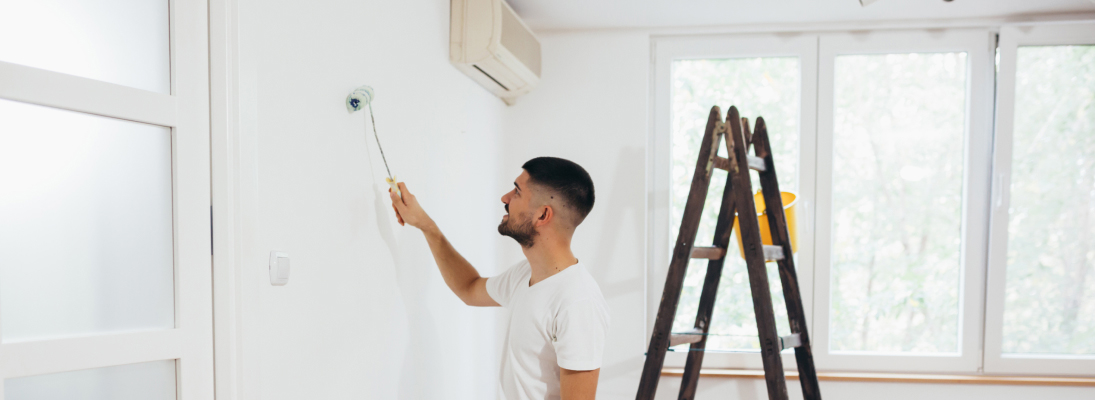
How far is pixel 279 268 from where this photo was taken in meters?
1.02

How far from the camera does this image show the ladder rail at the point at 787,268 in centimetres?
205

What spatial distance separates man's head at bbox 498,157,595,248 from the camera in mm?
1364

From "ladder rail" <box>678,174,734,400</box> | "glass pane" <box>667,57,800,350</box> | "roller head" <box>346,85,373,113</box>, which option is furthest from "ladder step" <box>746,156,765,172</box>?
"roller head" <box>346,85,373,113</box>

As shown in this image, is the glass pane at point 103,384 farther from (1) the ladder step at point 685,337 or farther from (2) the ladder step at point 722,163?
(2) the ladder step at point 722,163

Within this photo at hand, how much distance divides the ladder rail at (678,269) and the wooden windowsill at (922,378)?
1.70 ft

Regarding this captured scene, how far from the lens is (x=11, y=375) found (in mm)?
678

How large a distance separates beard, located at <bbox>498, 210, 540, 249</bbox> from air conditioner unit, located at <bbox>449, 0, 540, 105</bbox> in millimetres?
646

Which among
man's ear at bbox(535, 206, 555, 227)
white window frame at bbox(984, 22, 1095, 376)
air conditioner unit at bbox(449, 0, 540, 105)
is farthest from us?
white window frame at bbox(984, 22, 1095, 376)

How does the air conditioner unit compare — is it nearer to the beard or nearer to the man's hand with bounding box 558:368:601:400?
the beard

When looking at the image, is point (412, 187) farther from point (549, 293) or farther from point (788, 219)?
point (788, 219)

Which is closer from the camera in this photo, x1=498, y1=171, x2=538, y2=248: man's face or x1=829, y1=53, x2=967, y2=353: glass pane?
x1=498, y1=171, x2=538, y2=248: man's face

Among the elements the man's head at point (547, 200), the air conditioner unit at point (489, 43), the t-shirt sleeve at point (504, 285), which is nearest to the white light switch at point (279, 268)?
the man's head at point (547, 200)

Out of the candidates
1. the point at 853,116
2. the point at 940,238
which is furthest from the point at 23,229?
the point at 940,238

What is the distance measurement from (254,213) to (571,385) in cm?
68
